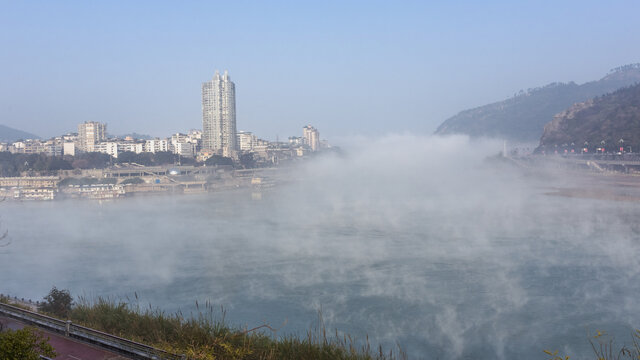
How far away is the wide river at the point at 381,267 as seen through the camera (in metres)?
5.16

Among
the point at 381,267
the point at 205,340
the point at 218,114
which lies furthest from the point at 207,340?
the point at 218,114

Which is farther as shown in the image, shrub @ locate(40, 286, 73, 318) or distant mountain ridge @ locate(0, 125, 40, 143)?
distant mountain ridge @ locate(0, 125, 40, 143)

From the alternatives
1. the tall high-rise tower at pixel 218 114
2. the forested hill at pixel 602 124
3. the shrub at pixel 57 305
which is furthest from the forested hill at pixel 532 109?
the shrub at pixel 57 305

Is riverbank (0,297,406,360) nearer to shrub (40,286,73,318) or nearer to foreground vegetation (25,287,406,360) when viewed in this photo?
foreground vegetation (25,287,406,360)

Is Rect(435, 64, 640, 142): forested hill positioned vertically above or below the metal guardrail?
above

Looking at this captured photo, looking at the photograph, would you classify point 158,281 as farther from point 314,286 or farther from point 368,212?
point 368,212

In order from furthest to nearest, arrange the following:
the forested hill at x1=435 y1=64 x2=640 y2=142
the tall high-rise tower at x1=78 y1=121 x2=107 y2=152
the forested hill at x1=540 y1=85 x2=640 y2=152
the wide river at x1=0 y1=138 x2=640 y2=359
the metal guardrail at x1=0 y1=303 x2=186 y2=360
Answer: the forested hill at x1=435 y1=64 x2=640 y2=142 → the tall high-rise tower at x1=78 y1=121 x2=107 y2=152 → the forested hill at x1=540 y1=85 x2=640 y2=152 → the wide river at x1=0 y1=138 x2=640 y2=359 → the metal guardrail at x1=0 y1=303 x2=186 y2=360

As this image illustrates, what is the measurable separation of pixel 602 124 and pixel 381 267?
2695 cm

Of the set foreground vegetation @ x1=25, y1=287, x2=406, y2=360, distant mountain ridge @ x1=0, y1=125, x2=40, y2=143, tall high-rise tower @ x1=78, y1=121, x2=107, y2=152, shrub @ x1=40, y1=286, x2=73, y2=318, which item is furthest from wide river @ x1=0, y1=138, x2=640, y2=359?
distant mountain ridge @ x1=0, y1=125, x2=40, y2=143

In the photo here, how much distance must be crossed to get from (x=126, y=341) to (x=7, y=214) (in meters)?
15.1

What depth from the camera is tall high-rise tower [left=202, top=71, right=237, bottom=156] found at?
120ft

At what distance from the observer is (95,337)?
256cm

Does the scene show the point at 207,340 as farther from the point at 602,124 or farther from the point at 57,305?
the point at 602,124

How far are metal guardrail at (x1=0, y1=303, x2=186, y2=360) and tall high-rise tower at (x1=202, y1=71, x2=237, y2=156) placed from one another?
111 ft
